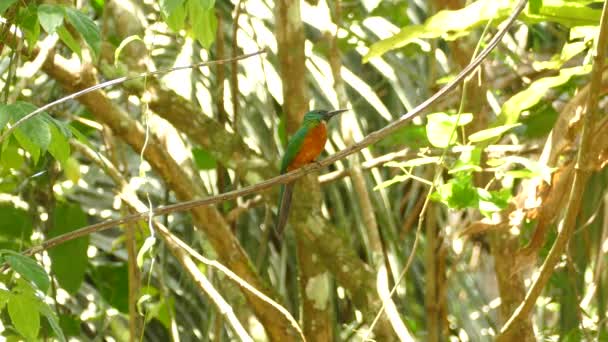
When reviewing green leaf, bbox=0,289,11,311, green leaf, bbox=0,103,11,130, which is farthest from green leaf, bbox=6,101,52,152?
green leaf, bbox=0,289,11,311

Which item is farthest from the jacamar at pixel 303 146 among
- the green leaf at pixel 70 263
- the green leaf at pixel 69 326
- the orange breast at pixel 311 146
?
the green leaf at pixel 69 326

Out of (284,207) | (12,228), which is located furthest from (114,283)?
A: (284,207)

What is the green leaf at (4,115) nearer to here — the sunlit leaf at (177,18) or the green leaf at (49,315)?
the green leaf at (49,315)

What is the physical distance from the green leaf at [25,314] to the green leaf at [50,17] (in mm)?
493

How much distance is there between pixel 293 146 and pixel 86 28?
4.93 feet

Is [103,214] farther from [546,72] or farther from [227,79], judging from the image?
[546,72]

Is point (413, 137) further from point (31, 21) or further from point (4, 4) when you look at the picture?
point (4, 4)

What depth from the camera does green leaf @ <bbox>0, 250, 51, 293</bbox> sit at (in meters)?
1.91

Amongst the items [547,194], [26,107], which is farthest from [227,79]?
[26,107]

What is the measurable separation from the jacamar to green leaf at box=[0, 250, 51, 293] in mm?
1429

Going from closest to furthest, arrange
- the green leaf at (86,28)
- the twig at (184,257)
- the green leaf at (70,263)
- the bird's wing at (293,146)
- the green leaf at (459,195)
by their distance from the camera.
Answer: the green leaf at (86,28)
the green leaf at (459,195)
the twig at (184,257)
the green leaf at (70,263)
the bird's wing at (293,146)

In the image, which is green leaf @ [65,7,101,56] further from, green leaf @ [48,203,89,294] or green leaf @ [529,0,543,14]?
green leaf @ [48,203,89,294]

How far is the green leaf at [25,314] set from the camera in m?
2.00

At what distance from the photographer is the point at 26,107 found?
6.57ft
